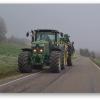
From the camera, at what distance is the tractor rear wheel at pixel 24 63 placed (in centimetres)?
1866

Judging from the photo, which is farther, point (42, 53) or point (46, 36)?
point (46, 36)

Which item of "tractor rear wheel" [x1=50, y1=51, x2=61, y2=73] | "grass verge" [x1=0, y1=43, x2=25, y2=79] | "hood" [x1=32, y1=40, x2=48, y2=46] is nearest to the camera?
"grass verge" [x1=0, y1=43, x2=25, y2=79]

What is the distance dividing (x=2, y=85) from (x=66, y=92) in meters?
2.16

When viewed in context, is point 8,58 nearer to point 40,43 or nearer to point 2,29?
point 40,43

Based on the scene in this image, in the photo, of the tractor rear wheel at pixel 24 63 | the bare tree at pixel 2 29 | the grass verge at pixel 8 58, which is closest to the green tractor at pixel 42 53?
the tractor rear wheel at pixel 24 63

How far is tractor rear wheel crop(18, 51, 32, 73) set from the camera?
61.2ft

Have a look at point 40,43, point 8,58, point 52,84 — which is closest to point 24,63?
point 40,43

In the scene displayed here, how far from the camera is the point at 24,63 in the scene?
18.7 metres

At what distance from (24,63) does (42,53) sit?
93cm

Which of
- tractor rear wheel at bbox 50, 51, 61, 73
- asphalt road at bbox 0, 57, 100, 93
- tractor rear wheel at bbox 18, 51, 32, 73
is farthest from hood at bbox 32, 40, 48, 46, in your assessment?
asphalt road at bbox 0, 57, 100, 93

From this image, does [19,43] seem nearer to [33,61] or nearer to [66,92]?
[33,61]

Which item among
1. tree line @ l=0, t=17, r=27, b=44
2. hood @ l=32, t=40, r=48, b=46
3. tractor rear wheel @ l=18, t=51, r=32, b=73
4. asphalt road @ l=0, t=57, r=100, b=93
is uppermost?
tree line @ l=0, t=17, r=27, b=44

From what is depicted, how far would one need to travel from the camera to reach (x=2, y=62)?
21812 millimetres

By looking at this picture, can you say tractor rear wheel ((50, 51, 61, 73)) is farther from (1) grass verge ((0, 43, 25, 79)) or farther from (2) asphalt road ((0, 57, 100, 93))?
(1) grass verge ((0, 43, 25, 79))
